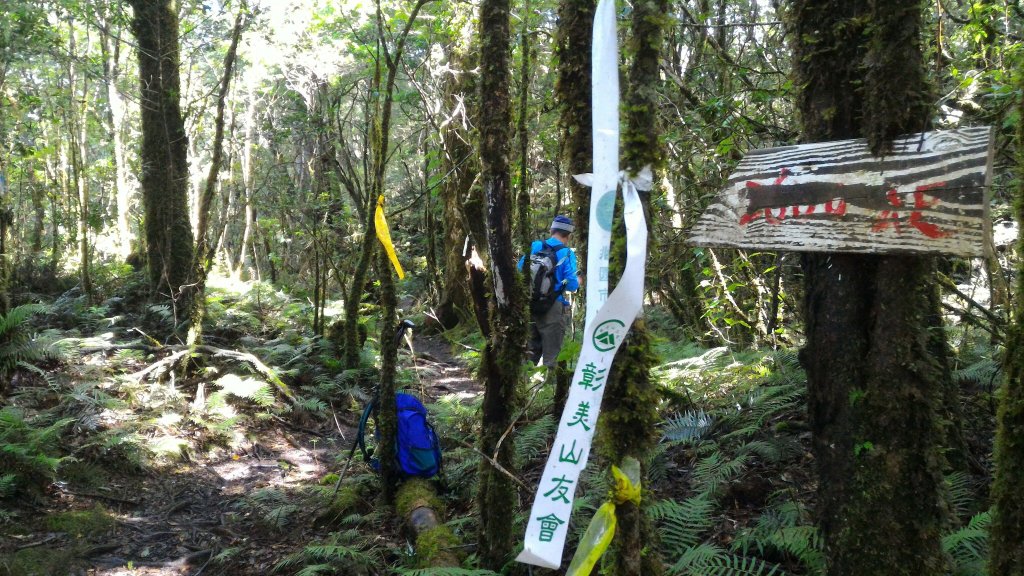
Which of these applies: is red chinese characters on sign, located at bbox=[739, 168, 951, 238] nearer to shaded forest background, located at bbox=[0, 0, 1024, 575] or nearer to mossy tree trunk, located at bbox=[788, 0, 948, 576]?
mossy tree trunk, located at bbox=[788, 0, 948, 576]

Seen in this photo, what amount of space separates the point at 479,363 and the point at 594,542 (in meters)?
3.29

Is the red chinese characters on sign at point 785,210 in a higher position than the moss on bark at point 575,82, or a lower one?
lower

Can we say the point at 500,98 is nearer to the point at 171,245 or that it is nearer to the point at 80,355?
the point at 80,355

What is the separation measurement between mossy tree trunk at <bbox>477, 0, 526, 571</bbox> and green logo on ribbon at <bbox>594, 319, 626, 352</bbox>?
198cm

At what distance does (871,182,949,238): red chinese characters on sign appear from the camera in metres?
2.45

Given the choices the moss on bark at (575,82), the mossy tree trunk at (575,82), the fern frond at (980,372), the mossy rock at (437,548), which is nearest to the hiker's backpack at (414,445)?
the mossy rock at (437,548)

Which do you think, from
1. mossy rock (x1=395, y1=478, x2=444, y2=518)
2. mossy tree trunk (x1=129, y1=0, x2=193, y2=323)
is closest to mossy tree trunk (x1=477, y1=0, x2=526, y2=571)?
mossy rock (x1=395, y1=478, x2=444, y2=518)

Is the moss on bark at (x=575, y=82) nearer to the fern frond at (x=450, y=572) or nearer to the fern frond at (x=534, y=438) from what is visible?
the fern frond at (x=450, y=572)

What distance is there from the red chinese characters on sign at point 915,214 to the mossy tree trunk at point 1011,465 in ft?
0.88

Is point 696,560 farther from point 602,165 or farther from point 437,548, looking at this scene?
point 602,165

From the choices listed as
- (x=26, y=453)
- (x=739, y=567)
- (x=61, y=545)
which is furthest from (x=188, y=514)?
(x=739, y=567)

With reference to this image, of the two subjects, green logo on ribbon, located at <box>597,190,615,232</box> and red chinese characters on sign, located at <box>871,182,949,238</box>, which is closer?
green logo on ribbon, located at <box>597,190,615,232</box>

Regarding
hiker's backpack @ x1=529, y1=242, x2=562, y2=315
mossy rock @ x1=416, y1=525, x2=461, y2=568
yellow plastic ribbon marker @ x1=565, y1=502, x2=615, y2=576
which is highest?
hiker's backpack @ x1=529, y1=242, x2=562, y2=315

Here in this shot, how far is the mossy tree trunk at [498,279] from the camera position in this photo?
3.88 metres
